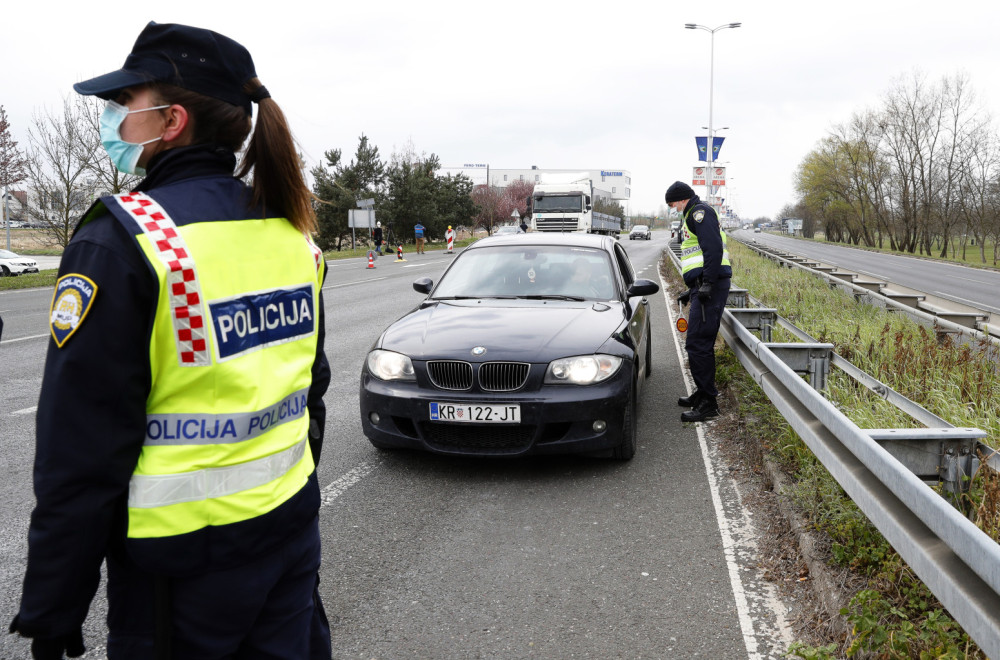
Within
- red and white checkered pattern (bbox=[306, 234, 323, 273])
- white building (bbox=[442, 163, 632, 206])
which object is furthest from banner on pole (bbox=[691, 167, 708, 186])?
white building (bbox=[442, 163, 632, 206])

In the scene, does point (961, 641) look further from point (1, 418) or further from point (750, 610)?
point (1, 418)

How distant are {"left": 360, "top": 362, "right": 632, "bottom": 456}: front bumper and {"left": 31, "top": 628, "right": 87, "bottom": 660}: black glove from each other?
11.3 feet

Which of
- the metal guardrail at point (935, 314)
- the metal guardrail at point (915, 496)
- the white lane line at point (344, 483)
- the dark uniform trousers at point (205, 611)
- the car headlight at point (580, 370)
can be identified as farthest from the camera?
the metal guardrail at point (935, 314)

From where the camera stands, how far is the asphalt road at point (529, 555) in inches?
125

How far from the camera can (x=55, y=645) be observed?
→ 4.67ft

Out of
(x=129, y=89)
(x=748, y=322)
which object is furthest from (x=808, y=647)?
(x=748, y=322)

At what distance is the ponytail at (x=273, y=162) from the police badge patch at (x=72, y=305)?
42 cm

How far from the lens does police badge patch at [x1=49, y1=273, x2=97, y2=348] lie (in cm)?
137

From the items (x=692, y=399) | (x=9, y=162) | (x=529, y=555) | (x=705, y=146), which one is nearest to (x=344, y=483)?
(x=529, y=555)

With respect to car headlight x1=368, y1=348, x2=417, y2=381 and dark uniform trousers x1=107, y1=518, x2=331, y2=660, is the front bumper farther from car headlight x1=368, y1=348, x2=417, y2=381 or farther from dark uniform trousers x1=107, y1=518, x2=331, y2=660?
dark uniform trousers x1=107, y1=518, x2=331, y2=660

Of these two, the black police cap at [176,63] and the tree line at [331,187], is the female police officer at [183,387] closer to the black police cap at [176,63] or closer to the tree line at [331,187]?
the black police cap at [176,63]

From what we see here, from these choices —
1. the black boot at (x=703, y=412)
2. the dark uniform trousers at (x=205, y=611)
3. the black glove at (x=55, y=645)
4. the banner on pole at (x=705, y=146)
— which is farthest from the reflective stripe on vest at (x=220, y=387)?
the banner on pole at (x=705, y=146)

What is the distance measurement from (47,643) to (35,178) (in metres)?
27.7

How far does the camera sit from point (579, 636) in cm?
316
